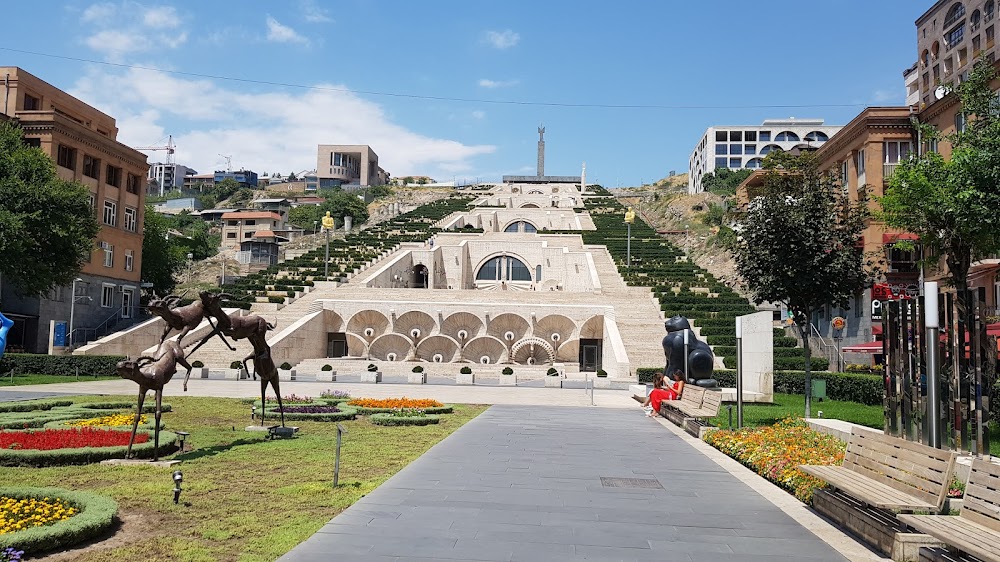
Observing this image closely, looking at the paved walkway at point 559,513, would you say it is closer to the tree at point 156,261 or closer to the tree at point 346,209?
the tree at point 156,261

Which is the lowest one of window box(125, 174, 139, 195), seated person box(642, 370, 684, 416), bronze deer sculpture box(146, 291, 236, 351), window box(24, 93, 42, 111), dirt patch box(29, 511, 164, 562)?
dirt patch box(29, 511, 164, 562)

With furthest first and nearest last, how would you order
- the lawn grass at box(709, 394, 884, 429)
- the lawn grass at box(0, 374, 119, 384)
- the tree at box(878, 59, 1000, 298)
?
the lawn grass at box(0, 374, 119, 384), the lawn grass at box(709, 394, 884, 429), the tree at box(878, 59, 1000, 298)

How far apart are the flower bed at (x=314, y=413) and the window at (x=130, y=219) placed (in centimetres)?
3089

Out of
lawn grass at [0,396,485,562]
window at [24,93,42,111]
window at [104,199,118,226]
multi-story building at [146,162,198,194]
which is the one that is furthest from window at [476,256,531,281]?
multi-story building at [146,162,198,194]

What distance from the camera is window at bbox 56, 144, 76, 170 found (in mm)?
35844

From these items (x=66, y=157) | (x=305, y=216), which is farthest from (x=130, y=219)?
(x=305, y=216)

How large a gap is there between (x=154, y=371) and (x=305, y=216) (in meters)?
96.7

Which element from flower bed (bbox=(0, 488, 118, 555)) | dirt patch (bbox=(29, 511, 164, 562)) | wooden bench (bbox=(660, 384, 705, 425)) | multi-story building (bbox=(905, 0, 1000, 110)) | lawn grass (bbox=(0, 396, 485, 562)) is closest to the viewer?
flower bed (bbox=(0, 488, 118, 555))

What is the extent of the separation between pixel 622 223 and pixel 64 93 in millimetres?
52647

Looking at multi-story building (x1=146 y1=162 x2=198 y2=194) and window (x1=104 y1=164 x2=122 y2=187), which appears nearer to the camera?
window (x1=104 y1=164 x2=122 y2=187)

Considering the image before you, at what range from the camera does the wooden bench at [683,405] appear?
15.2m

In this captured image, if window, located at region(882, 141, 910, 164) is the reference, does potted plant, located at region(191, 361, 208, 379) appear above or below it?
below

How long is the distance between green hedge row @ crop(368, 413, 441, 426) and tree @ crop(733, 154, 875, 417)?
7565 mm

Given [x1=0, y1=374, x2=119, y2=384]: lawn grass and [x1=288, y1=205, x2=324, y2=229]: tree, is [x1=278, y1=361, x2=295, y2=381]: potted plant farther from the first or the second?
[x1=288, y1=205, x2=324, y2=229]: tree
